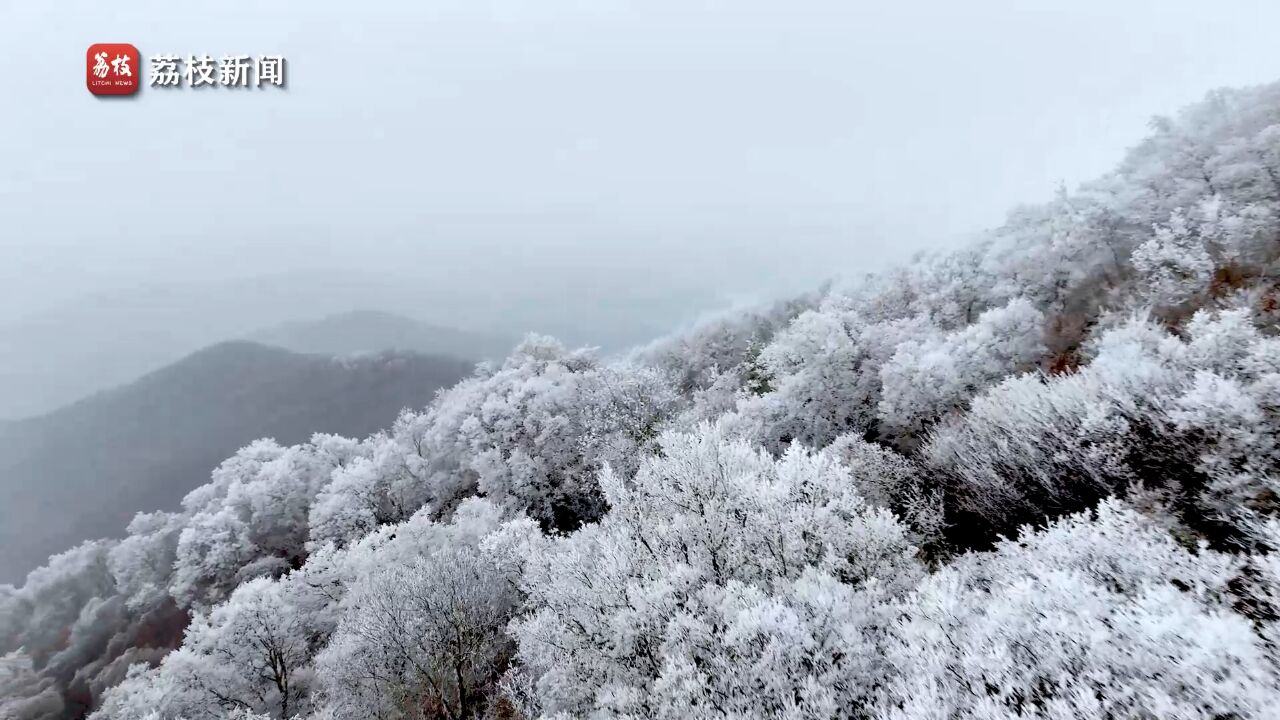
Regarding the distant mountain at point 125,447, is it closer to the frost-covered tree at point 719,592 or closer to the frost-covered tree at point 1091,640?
the frost-covered tree at point 719,592

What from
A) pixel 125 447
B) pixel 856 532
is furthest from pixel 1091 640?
pixel 125 447

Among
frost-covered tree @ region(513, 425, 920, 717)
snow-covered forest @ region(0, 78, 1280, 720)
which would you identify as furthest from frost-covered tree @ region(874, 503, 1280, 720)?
frost-covered tree @ region(513, 425, 920, 717)

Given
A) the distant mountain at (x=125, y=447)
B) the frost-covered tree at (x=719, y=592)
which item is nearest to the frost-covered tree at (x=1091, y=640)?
the frost-covered tree at (x=719, y=592)

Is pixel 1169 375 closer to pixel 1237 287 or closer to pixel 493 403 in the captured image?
pixel 1237 287

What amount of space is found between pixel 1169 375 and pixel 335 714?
3912 centimetres

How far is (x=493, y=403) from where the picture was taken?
55.5 m

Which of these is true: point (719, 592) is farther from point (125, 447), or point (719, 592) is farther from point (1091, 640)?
point (125, 447)

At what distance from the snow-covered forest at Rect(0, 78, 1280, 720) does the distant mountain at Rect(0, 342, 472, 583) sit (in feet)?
355

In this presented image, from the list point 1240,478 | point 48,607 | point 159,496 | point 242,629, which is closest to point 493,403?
point 242,629

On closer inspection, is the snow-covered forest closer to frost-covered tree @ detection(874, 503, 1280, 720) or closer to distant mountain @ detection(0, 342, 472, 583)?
frost-covered tree @ detection(874, 503, 1280, 720)

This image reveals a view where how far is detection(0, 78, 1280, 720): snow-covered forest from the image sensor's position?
10.5 metres

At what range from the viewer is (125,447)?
17712 centimetres

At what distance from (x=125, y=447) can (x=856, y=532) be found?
792 feet

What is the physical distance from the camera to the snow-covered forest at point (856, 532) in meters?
10.5
